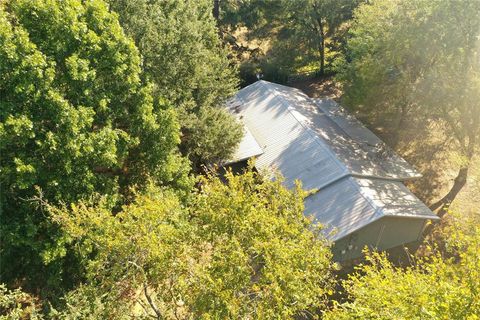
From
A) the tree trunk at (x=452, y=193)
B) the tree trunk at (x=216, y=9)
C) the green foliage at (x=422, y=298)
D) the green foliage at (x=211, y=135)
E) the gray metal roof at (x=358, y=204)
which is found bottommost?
the tree trunk at (x=452, y=193)

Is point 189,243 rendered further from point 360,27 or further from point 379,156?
point 360,27

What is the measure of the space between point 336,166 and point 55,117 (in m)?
19.0

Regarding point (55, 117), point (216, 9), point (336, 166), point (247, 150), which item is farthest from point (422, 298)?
point (216, 9)

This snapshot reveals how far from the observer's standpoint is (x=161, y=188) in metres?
21.7

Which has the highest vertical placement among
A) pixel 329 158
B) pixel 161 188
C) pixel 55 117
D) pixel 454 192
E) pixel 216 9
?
pixel 216 9

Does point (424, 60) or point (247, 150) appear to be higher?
point (247, 150)

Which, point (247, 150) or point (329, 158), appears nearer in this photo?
point (329, 158)

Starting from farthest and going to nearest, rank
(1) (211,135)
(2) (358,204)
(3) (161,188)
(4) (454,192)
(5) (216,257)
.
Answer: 1. (4) (454,192)
2. (1) (211,135)
3. (2) (358,204)
4. (3) (161,188)
5. (5) (216,257)

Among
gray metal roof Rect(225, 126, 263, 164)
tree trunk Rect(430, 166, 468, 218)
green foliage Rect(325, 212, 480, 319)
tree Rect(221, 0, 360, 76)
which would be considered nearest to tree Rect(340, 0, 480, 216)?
tree trunk Rect(430, 166, 468, 218)

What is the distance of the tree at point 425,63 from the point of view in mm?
24688

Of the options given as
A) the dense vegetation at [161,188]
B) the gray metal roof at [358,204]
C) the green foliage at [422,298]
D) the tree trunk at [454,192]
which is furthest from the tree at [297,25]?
the green foliage at [422,298]

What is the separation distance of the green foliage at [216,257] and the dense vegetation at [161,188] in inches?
2.5

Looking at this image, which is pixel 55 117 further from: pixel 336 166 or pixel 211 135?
pixel 336 166

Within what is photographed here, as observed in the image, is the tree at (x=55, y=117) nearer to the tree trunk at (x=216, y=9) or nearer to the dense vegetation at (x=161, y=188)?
the dense vegetation at (x=161, y=188)
